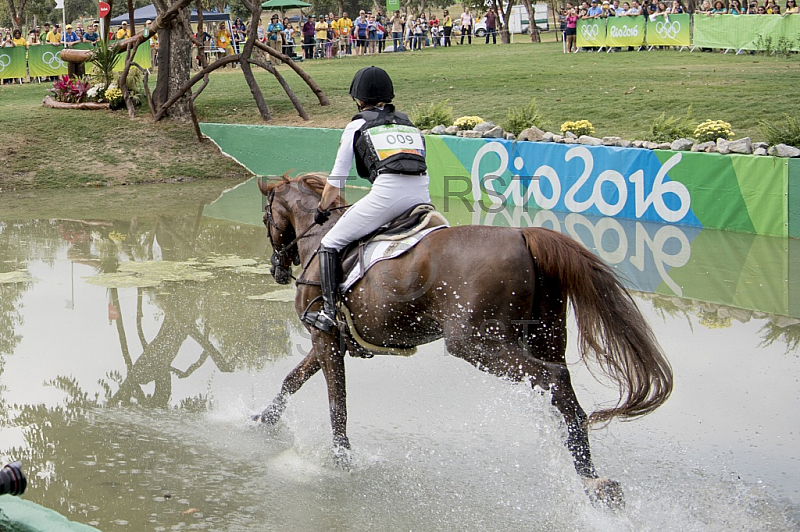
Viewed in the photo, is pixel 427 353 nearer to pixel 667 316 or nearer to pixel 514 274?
pixel 667 316

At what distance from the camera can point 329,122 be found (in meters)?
20.2

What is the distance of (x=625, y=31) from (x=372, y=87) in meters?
Result: 29.0

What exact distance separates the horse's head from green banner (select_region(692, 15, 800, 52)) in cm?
2303

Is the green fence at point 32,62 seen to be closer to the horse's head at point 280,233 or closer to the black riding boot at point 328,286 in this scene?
the horse's head at point 280,233

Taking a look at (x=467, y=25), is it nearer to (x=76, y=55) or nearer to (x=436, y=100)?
(x=436, y=100)

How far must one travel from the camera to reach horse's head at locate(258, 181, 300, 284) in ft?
21.5

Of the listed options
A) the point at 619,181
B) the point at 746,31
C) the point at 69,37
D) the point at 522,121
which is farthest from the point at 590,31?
the point at 619,181

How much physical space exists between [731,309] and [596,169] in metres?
5.13

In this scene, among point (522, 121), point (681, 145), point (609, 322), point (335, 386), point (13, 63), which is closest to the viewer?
point (609, 322)

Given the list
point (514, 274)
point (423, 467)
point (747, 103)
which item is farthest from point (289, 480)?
point (747, 103)

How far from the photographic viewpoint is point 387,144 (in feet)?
18.5

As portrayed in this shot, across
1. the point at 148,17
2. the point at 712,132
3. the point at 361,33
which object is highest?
the point at 148,17

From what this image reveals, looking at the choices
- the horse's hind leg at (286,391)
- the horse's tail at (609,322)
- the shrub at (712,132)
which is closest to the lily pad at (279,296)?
the horse's hind leg at (286,391)

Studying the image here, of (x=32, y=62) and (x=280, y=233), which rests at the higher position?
(x=32, y=62)
